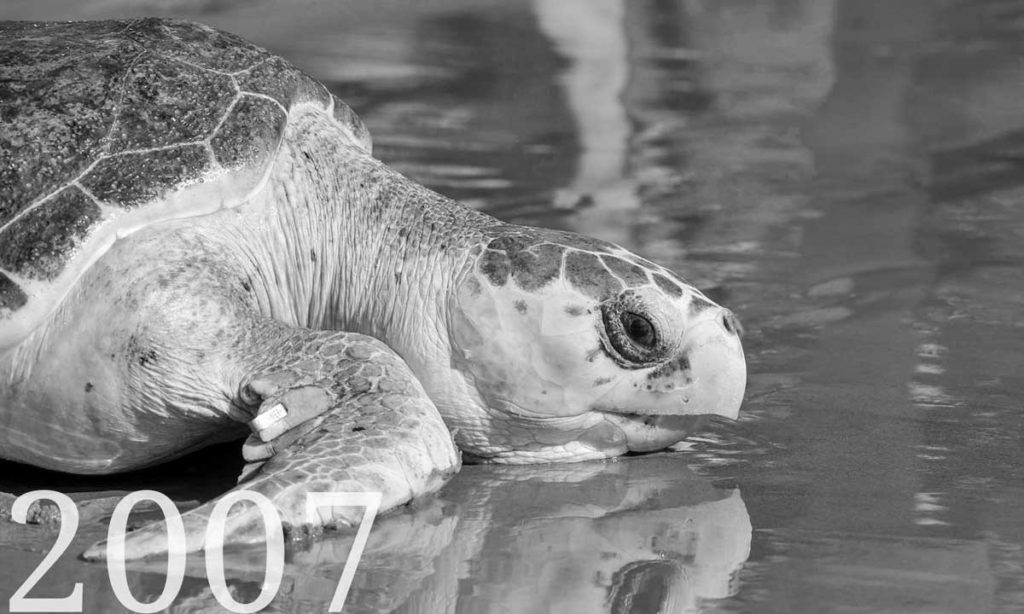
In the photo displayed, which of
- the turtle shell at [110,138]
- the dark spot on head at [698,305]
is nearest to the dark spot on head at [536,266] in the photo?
the dark spot on head at [698,305]

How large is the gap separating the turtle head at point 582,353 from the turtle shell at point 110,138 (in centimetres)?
82

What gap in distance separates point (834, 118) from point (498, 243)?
528 centimetres

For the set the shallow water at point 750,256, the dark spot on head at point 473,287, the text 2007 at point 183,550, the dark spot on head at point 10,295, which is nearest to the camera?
the text 2007 at point 183,550

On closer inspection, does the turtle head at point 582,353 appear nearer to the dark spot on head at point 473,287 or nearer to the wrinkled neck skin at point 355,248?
the dark spot on head at point 473,287

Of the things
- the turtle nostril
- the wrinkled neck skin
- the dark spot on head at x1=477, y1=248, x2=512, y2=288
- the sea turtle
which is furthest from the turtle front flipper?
the turtle nostril

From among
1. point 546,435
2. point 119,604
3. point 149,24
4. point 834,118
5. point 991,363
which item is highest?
point 834,118

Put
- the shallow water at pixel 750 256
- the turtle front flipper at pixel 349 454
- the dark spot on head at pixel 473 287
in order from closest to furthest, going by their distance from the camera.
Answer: the shallow water at pixel 750 256, the turtle front flipper at pixel 349 454, the dark spot on head at pixel 473 287

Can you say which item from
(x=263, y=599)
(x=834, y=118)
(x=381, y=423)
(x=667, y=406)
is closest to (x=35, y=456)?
(x=381, y=423)

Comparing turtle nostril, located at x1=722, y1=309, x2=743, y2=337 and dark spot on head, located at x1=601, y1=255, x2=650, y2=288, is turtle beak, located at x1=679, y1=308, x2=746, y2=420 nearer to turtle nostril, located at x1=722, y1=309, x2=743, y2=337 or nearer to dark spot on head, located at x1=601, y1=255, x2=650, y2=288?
turtle nostril, located at x1=722, y1=309, x2=743, y2=337

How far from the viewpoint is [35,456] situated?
381 cm

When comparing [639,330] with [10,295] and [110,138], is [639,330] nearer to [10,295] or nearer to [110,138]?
[110,138]

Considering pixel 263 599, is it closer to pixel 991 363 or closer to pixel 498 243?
pixel 498 243

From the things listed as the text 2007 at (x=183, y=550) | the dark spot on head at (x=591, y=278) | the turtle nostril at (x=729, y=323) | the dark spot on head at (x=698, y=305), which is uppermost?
the dark spot on head at (x=591, y=278)

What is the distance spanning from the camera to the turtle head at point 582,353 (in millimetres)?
3801
